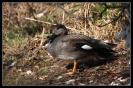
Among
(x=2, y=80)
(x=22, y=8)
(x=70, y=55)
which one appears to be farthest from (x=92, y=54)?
(x=22, y=8)

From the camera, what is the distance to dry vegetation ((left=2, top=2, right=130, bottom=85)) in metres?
6.22

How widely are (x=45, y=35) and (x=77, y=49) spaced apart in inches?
56.9

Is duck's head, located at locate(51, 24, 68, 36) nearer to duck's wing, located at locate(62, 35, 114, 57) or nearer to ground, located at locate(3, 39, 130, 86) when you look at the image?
duck's wing, located at locate(62, 35, 114, 57)

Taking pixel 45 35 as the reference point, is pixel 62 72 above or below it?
below

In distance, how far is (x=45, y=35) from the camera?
7578mm

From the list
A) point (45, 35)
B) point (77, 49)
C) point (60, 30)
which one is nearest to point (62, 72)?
point (77, 49)

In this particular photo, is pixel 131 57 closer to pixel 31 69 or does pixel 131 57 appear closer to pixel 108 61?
pixel 108 61

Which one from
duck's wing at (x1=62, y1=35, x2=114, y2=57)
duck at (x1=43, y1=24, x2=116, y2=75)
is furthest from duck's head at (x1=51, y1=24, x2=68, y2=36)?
duck's wing at (x1=62, y1=35, x2=114, y2=57)

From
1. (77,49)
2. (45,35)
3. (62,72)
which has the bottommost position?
(62,72)

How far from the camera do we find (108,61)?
6.64 meters

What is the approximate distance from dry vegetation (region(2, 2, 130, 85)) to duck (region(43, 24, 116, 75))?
180 mm

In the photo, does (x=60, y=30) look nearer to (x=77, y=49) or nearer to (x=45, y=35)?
(x=77, y=49)

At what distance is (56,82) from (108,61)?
0.91 m

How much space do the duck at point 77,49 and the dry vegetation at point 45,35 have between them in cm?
18
